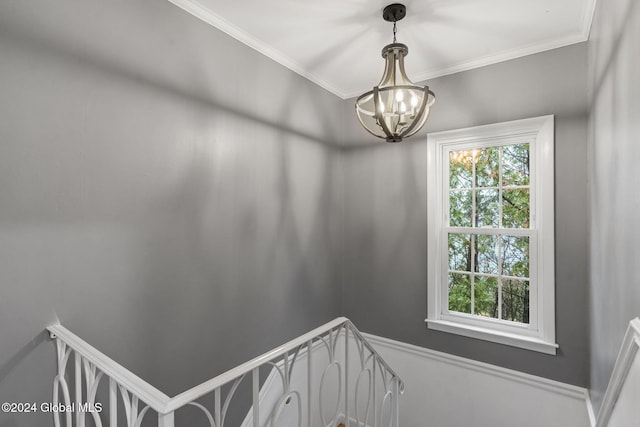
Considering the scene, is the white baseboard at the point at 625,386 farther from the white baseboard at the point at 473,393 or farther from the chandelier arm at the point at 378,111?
the chandelier arm at the point at 378,111

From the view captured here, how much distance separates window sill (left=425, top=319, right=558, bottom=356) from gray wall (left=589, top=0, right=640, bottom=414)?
32cm

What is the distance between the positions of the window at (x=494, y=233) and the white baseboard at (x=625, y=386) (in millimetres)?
1034

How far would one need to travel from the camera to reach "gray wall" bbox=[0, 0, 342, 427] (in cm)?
128

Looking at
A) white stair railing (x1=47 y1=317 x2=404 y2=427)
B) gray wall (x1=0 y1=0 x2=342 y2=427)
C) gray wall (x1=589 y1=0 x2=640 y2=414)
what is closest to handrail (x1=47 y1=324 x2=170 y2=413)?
white stair railing (x1=47 y1=317 x2=404 y2=427)

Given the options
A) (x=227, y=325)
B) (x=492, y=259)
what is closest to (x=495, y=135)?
(x=492, y=259)

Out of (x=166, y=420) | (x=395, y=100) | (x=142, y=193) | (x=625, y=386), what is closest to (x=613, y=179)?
(x=625, y=386)

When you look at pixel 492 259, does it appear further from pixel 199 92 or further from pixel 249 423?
pixel 199 92

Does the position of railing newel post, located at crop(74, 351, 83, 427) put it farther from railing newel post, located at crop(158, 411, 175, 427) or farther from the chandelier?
the chandelier

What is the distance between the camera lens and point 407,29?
211 cm

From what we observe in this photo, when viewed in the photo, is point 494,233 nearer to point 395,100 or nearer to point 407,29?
point 395,100

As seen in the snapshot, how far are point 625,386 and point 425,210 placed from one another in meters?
1.75

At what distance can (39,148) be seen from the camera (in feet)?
4.30

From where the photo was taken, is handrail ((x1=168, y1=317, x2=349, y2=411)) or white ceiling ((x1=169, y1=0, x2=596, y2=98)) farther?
white ceiling ((x1=169, y1=0, x2=596, y2=98))

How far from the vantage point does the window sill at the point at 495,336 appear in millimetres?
2236
